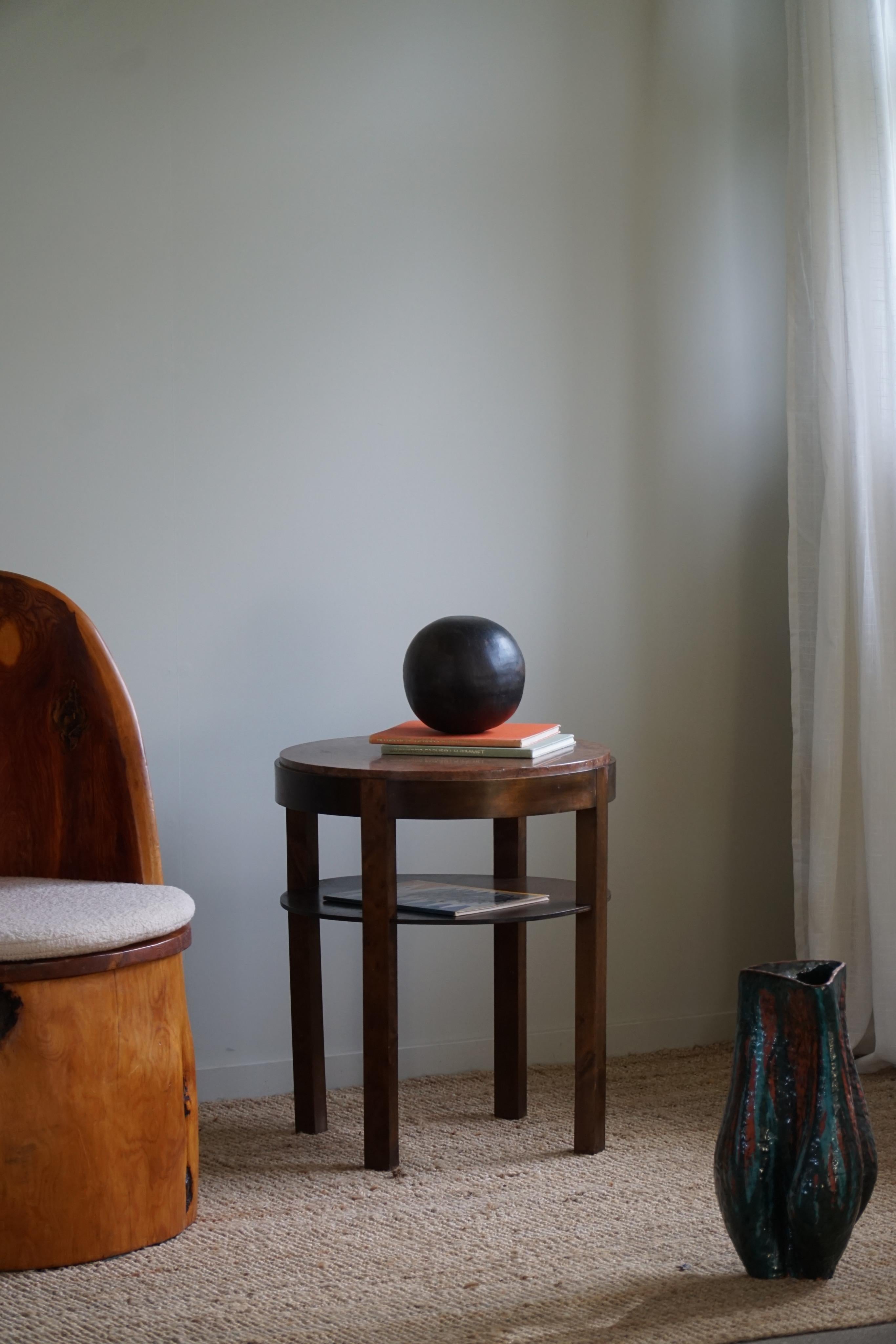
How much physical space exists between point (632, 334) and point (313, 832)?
112cm

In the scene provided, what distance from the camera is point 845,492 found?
2.23m

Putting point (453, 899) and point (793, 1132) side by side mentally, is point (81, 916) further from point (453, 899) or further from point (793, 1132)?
point (793, 1132)

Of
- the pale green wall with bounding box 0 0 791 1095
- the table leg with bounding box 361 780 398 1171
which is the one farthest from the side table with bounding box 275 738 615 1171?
the pale green wall with bounding box 0 0 791 1095

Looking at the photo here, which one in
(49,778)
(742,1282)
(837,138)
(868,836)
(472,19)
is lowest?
(742,1282)

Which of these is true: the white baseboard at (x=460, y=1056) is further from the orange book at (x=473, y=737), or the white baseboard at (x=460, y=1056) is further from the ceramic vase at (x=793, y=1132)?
the ceramic vase at (x=793, y=1132)

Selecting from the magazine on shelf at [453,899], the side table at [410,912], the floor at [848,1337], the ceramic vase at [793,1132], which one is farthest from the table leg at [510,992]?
the floor at [848,1337]

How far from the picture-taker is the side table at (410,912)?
176 cm

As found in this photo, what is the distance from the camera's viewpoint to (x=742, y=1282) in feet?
4.85

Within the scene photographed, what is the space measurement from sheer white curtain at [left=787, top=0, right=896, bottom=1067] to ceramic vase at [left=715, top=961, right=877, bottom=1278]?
2.66ft

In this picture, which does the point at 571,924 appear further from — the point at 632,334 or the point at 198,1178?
the point at 632,334

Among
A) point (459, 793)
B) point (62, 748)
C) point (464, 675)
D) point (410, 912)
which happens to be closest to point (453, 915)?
point (410, 912)

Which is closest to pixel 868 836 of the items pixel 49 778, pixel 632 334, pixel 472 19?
pixel 632 334

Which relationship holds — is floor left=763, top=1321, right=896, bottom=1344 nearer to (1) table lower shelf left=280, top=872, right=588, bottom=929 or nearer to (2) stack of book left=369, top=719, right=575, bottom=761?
(1) table lower shelf left=280, top=872, right=588, bottom=929

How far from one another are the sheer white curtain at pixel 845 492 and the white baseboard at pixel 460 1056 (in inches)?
11.8
